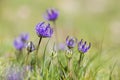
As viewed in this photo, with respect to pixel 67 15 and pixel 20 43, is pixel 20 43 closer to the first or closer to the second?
pixel 20 43

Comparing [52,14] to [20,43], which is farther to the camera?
[20,43]

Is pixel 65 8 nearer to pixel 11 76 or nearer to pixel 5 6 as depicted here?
pixel 5 6

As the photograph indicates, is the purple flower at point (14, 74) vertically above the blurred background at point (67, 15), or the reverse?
the blurred background at point (67, 15)

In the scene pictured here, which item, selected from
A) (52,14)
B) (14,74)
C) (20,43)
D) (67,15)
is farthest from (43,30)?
(67,15)

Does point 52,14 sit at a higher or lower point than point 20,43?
higher

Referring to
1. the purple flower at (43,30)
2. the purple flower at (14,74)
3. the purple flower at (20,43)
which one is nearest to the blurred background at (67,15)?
the purple flower at (20,43)

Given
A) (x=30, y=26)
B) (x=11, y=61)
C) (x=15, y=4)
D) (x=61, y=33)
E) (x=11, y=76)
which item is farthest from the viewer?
(x=15, y=4)

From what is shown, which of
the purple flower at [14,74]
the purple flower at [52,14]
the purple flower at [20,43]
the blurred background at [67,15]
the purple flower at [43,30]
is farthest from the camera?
the blurred background at [67,15]

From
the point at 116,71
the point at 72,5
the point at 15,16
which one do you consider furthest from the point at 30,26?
the point at 116,71

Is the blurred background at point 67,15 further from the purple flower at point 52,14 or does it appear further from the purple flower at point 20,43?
the purple flower at point 52,14

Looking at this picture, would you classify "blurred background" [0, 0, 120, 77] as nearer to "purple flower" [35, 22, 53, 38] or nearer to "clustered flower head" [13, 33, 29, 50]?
"clustered flower head" [13, 33, 29, 50]

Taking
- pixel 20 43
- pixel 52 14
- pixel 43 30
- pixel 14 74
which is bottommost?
pixel 14 74
